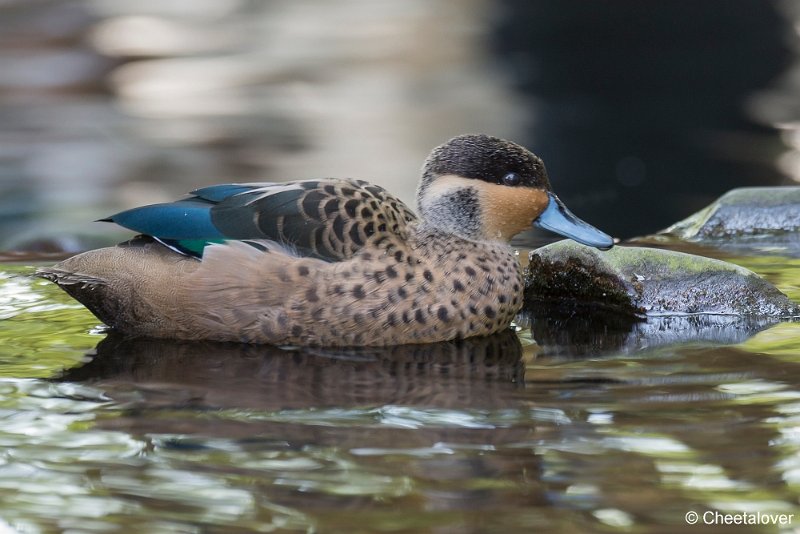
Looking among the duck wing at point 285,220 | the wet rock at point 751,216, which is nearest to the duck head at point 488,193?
the duck wing at point 285,220

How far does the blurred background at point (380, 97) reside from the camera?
12.1 meters

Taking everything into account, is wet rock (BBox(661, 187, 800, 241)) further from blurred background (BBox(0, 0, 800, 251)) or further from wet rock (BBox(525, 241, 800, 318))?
wet rock (BBox(525, 241, 800, 318))

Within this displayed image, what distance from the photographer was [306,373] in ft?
20.5

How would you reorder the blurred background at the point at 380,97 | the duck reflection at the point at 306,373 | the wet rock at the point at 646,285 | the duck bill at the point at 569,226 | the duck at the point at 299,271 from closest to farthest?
1. the duck reflection at the point at 306,373
2. the duck at the point at 299,271
3. the duck bill at the point at 569,226
4. the wet rock at the point at 646,285
5. the blurred background at the point at 380,97

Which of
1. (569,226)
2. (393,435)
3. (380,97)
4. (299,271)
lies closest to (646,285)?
(569,226)

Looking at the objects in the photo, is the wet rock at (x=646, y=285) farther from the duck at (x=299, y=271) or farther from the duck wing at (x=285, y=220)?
the duck wing at (x=285, y=220)

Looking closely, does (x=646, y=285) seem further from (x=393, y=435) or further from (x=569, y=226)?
(x=393, y=435)

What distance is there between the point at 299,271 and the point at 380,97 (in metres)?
10.2

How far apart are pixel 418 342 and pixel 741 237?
351 centimetres

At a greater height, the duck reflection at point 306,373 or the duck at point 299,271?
the duck at point 299,271

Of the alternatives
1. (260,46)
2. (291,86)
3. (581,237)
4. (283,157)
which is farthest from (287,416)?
(260,46)

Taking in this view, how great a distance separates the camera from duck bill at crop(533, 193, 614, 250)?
23.0 feet

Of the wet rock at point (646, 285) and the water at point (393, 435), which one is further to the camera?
the wet rock at point (646, 285)

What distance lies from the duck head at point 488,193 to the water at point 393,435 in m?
0.67
